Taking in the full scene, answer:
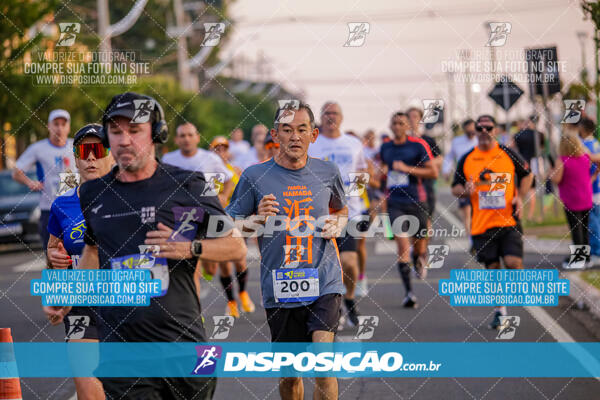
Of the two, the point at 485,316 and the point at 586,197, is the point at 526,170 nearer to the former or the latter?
the point at 485,316

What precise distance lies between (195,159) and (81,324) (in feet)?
20.9

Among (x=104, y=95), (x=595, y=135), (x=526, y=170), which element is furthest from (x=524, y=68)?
(x=104, y=95)

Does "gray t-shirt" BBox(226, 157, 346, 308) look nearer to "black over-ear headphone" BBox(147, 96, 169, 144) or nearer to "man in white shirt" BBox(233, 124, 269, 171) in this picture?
"black over-ear headphone" BBox(147, 96, 169, 144)

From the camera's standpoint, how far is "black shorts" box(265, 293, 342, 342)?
6.60 meters

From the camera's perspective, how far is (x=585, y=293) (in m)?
12.2

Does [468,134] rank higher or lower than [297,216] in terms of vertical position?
higher

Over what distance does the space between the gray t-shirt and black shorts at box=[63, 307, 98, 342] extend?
1.18 m

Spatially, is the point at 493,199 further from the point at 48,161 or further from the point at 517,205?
the point at 48,161

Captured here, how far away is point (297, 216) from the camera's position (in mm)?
6699

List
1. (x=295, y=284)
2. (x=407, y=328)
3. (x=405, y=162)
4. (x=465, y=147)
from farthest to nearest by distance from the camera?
(x=465, y=147) < (x=405, y=162) < (x=407, y=328) < (x=295, y=284)

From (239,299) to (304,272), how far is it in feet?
21.3

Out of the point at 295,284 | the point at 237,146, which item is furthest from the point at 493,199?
the point at 237,146

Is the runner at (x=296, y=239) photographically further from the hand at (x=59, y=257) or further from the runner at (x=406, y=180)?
the runner at (x=406, y=180)

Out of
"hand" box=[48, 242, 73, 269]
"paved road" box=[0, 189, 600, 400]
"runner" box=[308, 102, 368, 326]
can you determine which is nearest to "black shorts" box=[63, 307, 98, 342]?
"hand" box=[48, 242, 73, 269]
